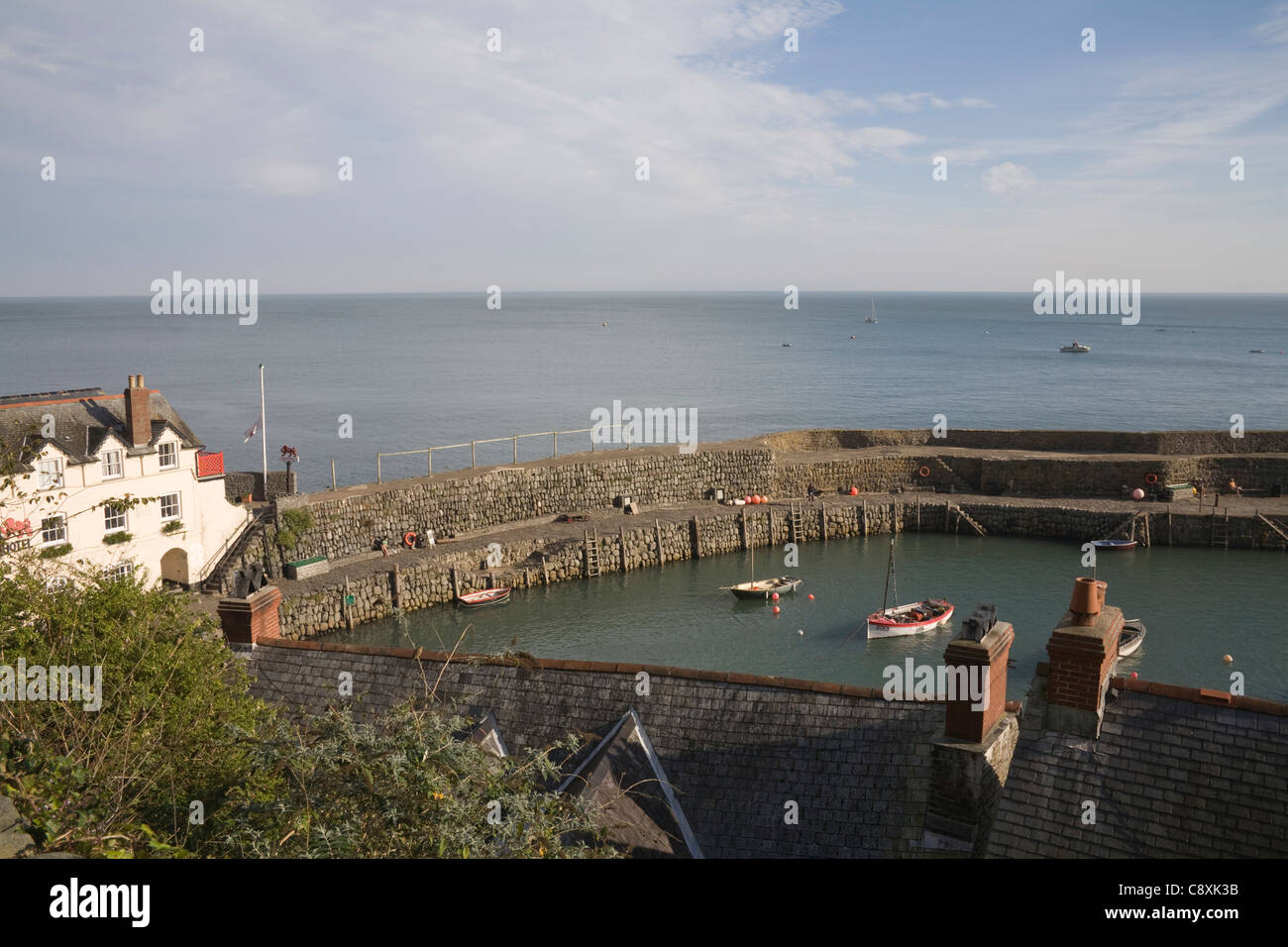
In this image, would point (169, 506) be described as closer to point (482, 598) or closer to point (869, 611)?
point (482, 598)

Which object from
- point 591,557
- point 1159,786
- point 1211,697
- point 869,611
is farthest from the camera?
point 591,557

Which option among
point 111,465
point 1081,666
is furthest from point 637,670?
point 111,465

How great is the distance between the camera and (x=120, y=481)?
31438 mm

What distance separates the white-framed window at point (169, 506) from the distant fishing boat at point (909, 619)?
24.2 metres

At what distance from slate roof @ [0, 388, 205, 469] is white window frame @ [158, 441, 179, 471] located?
1.31ft

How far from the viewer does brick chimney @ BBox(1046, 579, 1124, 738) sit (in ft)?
36.3

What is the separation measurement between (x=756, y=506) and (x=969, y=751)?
37.9m

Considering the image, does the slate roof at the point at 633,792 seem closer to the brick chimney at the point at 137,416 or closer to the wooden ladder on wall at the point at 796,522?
the brick chimney at the point at 137,416

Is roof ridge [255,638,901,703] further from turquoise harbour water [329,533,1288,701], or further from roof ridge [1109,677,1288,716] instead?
turquoise harbour water [329,533,1288,701]

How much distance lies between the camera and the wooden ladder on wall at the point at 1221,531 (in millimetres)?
46094

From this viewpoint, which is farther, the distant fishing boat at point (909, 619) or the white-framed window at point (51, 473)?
the distant fishing boat at point (909, 619)

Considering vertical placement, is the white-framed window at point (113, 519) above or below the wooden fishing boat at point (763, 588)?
above

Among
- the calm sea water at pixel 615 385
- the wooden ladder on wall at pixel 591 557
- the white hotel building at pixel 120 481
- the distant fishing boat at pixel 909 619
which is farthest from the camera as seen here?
the calm sea water at pixel 615 385

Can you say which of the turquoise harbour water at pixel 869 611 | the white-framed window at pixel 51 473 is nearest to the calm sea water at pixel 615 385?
the turquoise harbour water at pixel 869 611
